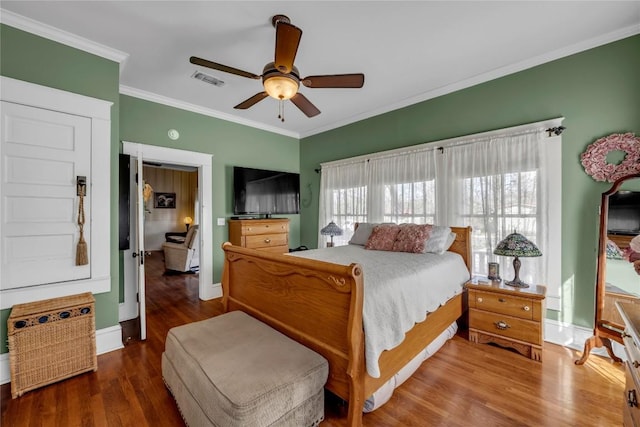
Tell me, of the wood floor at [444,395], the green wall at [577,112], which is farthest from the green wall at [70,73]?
the green wall at [577,112]

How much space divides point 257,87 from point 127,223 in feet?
7.27

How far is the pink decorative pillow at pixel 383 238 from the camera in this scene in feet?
10.1

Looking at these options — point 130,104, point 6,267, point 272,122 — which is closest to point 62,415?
point 6,267

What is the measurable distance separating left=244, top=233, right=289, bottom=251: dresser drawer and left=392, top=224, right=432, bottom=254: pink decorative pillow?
205 cm

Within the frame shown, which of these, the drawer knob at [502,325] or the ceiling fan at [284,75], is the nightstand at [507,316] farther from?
the ceiling fan at [284,75]

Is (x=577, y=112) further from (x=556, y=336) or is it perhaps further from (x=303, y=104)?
(x=303, y=104)

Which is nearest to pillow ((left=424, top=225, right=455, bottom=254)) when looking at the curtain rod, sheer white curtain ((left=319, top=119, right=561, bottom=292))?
sheer white curtain ((left=319, top=119, right=561, bottom=292))

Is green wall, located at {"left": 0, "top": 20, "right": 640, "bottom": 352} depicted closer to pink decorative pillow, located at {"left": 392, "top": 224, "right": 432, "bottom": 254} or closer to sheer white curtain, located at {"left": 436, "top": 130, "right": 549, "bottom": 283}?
sheer white curtain, located at {"left": 436, "top": 130, "right": 549, "bottom": 283}

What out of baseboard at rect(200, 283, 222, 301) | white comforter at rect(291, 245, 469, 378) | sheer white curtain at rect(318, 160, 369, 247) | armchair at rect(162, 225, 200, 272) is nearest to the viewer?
white comforter at rect(291, 245, 469, 378)

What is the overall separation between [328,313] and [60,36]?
3225 millimetres

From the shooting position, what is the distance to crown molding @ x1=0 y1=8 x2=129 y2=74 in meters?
2.05

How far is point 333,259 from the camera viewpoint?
2.53 m

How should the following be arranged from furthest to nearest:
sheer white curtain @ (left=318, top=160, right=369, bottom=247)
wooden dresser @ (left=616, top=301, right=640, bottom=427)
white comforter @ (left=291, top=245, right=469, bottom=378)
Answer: sheer white curtain @ (left=318, top=160, right=369, bottom=247) < white comforter @ (left=291, top=245, right=469, bottom=378) < wooden dresser @ (left=616, top=301, right=640, bottom=427)

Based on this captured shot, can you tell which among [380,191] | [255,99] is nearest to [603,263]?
[380,191]
